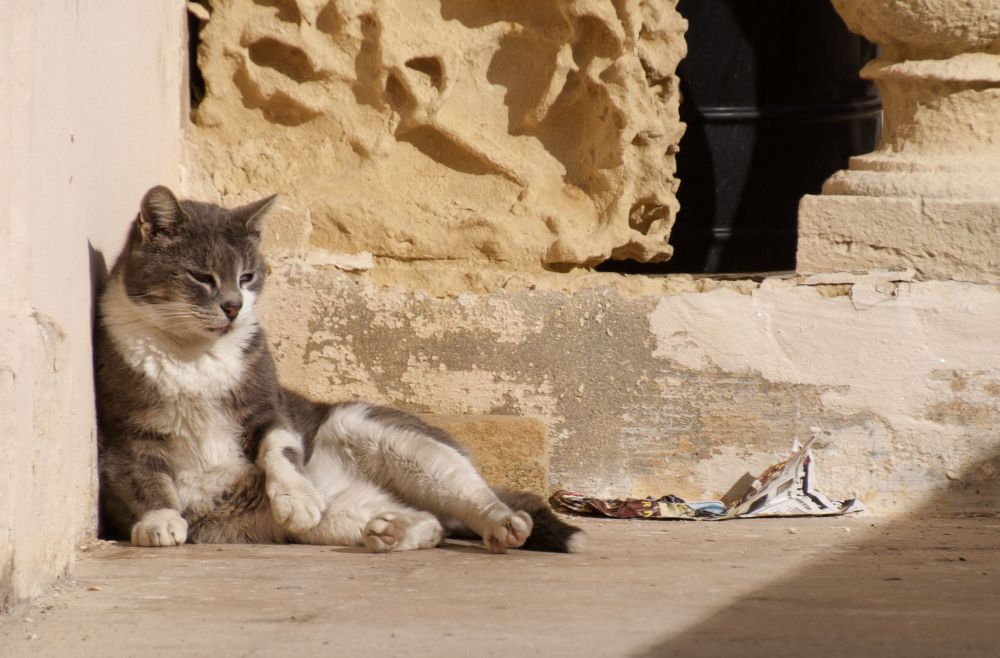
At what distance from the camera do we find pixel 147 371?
3.47m

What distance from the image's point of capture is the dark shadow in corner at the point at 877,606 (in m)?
2.54

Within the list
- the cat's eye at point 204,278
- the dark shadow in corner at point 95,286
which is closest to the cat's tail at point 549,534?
the cat's eye at point 204,278

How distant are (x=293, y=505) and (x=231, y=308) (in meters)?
0.61

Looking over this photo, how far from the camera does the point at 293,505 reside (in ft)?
11.2

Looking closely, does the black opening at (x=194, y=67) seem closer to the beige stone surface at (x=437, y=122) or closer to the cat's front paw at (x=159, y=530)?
the beige stone surface at (x=437, y=122)

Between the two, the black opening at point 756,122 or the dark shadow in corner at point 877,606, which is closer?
the dark shadow in corner at point 877,606

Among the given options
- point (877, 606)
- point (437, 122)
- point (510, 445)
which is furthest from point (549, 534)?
point (437, 122)

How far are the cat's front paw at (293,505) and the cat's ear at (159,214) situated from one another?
797 millimetres

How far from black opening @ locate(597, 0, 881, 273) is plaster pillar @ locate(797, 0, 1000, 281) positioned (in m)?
1.42

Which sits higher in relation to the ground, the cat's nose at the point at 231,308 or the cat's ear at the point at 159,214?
the cat's ear at the point at 159,214

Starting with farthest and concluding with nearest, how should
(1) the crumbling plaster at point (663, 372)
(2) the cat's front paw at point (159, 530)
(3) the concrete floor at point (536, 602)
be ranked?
1. (1) the crumbling plaster at point (663, 372)
2. (2) the cat's front paw at point (159, 530)
3. (3) the concrete floor at point (536, 602)

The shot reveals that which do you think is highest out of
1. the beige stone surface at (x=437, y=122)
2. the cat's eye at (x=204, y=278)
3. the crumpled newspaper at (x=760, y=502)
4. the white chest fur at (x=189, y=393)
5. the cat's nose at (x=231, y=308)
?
the beige stone surface at (x=437, y=122)

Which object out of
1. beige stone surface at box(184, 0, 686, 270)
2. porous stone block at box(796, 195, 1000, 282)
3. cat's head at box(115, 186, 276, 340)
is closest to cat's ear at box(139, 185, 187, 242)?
cat's head at box(115, 186, 276, 340)

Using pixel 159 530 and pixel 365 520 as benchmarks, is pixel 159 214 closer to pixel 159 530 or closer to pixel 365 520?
pixel 159 530
